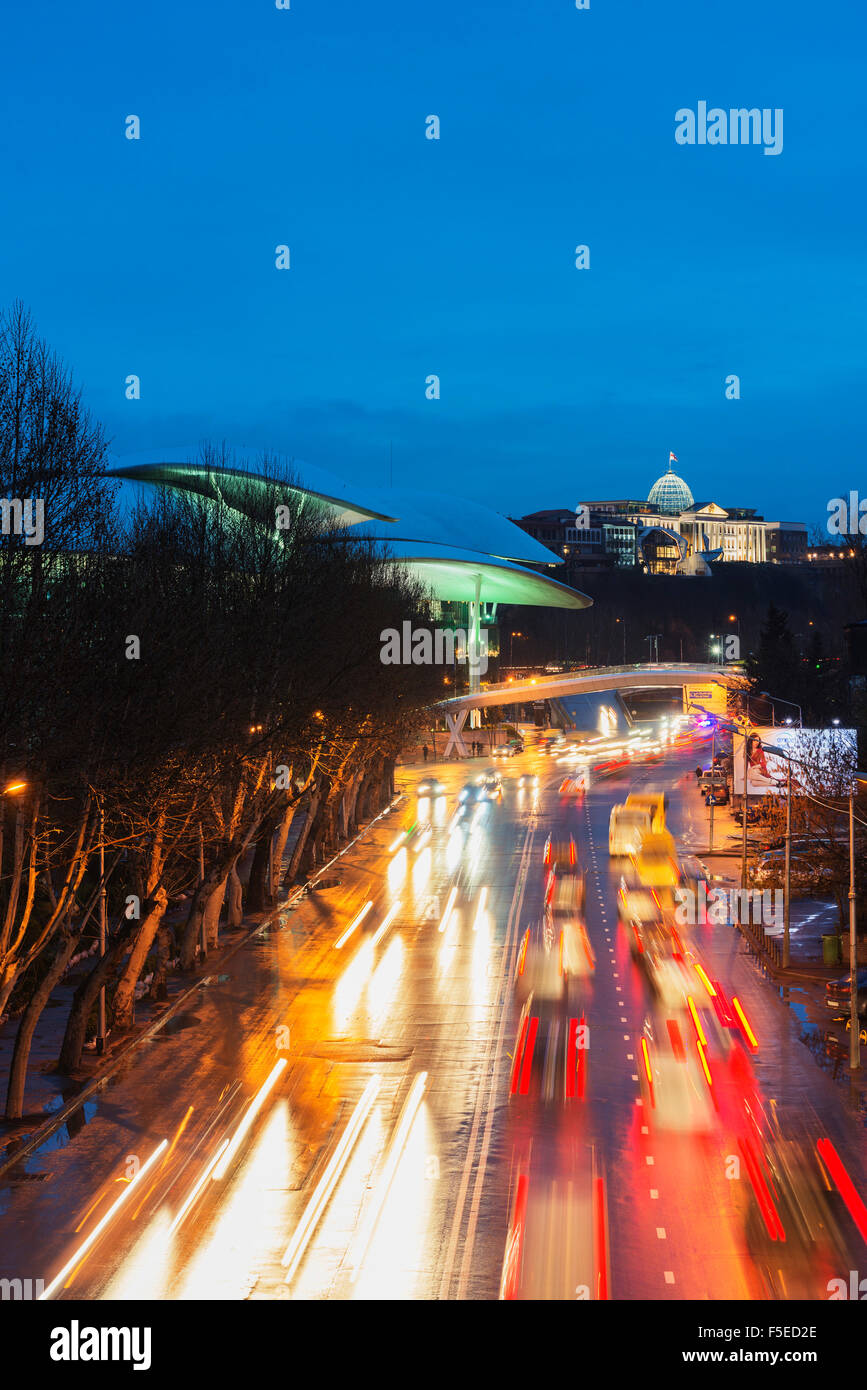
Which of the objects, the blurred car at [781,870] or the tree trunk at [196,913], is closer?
the tree trunk at [196,913]

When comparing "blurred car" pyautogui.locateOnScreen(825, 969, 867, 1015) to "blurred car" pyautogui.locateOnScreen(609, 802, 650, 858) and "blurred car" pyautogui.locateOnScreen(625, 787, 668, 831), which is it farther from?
"blurred car" pyautogui.locateOnScreen(625, 787, 668, 831)

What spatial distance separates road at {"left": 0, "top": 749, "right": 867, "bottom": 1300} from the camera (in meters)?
14.9

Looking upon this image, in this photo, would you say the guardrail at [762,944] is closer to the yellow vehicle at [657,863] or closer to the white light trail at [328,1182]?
the yellow vehicle at [657,863]

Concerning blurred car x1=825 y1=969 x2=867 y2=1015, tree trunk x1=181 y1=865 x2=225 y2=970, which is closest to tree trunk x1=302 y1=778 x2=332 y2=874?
tree trunk x1=181 y1=865 x2=225 y2=970

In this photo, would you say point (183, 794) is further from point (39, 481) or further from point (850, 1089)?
point (850, 1089)

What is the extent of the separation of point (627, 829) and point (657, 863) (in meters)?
5.39

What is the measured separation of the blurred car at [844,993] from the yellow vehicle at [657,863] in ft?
47.9

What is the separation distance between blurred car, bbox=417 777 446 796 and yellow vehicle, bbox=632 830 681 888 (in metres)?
28.2

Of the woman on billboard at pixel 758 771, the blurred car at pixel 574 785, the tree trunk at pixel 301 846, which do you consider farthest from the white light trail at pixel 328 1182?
the blurred car at pixel 574 785

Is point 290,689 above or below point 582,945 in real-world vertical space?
above

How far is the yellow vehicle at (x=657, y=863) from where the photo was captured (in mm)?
44906

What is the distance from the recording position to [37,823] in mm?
20359

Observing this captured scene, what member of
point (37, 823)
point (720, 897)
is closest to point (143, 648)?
point (37, 823)

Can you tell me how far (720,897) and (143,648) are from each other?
2522 cm
